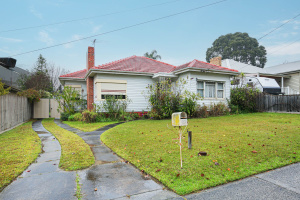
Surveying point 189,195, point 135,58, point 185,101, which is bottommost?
point 189,195

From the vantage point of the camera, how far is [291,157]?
14.1 ft

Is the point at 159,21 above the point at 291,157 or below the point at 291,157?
above

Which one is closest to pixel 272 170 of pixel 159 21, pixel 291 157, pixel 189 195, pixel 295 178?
pixel 295 178

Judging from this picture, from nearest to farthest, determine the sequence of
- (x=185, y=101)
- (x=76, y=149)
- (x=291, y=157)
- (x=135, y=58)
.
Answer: (x=291, y=157) → (x=76, y=149) → (x=185, y=101) → (x=135, y=58)

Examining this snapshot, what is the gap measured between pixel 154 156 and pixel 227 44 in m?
52.8

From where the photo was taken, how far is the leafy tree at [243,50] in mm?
47781

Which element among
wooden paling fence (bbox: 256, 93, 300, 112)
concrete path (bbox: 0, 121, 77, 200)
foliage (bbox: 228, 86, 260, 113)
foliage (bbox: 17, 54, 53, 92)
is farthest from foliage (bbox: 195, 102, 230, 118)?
foliage (bbox: 17, 54, 53, 92)

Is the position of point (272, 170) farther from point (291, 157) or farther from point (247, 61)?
point (247, 61)

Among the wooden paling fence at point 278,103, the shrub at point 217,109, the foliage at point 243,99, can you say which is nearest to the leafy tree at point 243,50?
the foliage at point 243,99

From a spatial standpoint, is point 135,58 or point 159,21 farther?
point 135,58

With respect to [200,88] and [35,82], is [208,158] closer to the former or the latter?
[200,88]

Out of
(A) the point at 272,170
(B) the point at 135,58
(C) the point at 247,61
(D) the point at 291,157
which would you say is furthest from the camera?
(C) the point at 247,61

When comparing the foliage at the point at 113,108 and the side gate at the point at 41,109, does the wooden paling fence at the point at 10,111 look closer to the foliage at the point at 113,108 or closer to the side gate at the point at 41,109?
the side gate at the point at 41,109

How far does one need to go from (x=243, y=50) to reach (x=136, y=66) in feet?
135
